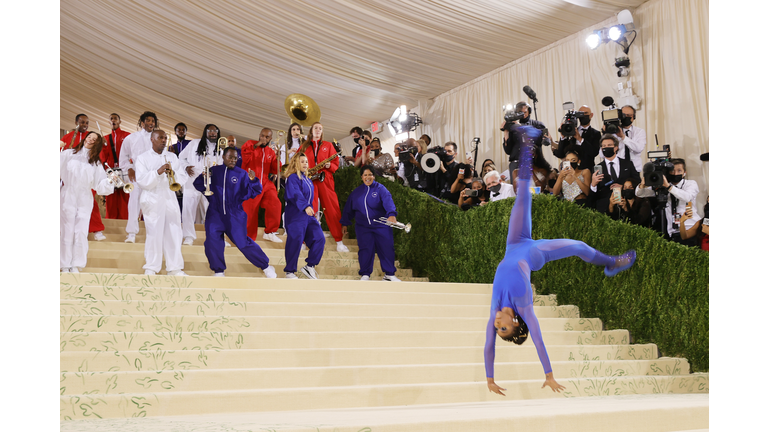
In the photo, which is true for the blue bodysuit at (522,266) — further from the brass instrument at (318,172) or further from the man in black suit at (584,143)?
the brass instrument at (318,172)

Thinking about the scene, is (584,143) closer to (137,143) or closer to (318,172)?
(318,172)

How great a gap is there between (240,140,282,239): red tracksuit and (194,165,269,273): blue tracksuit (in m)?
1.32

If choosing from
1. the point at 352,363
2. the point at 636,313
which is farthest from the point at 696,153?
the point at 352,363

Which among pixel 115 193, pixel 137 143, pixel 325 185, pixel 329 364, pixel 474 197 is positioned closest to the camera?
pixel 329 364

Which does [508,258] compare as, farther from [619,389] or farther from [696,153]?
[696,153]

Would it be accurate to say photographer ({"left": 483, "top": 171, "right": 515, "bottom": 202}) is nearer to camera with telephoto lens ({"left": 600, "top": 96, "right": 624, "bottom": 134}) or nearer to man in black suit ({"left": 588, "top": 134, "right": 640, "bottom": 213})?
man in black suit ({"left": 588, "top": 134, "right": 640, "bottom": 213})

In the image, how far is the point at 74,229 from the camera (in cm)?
643

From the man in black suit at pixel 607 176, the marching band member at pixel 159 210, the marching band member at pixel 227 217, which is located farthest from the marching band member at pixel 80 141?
the man in black suit at pixel 607 176

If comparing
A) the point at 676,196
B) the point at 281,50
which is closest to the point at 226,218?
Answer: the point at 281,50

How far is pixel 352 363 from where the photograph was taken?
4875 mm

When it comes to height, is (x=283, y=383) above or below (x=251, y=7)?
below

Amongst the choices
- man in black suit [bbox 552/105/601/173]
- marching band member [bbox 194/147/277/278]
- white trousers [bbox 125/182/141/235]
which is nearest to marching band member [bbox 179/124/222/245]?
white trousers [bbox 125/182/141/235]

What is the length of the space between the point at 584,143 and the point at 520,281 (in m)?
3.23

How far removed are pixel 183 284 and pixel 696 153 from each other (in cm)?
576
